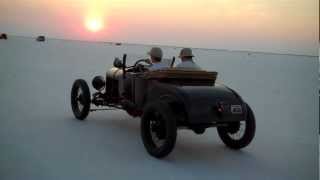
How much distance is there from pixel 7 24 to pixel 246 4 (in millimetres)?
1246

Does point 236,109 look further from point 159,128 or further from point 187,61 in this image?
point 187,61

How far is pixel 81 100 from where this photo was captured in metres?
3.76

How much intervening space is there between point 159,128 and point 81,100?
1.36 m

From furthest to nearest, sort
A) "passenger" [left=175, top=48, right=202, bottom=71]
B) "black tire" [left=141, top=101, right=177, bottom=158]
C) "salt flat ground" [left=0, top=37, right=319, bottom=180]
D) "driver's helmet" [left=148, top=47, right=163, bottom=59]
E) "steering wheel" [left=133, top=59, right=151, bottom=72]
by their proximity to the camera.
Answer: "steering wheel" [left=133, top=59, right=151, bottom=72] < "driver's helmet" [left=148, top=47, right=163, bottom=59] < "passenger" [left=175, top=48, right=202, bottom=71] < "black tire" [left=141, top=101, right=177, bottom=158] < "salt flat ground" [left=0, top=37, right=319, bottom=180]

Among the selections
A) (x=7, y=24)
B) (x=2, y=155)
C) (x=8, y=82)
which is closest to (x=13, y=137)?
(x=2, y=155)

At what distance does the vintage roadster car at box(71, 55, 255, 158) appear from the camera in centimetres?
250

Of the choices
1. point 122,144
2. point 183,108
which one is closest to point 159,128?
point 183,108

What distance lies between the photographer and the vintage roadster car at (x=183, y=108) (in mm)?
2504

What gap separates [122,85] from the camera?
139 inches

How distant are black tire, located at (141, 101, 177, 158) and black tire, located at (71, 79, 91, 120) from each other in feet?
3.57

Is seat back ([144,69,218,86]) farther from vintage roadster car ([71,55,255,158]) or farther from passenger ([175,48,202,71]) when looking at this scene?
passenger ([175,48,202,71])

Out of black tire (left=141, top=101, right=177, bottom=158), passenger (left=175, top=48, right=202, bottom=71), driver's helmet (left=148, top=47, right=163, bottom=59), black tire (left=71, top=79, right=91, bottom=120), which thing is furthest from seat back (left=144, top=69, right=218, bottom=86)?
black tire (left=71, top=79, right=91, bottom=120)

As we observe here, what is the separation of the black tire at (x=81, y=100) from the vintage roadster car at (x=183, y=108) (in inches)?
21.7

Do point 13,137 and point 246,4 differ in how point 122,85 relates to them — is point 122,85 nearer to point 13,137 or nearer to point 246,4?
point 13,137
